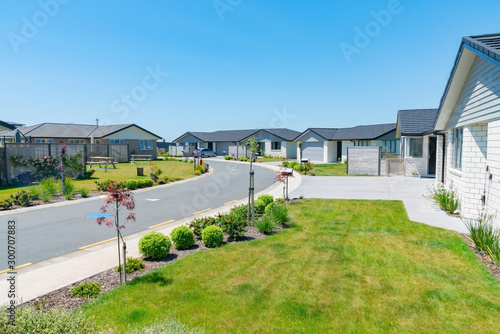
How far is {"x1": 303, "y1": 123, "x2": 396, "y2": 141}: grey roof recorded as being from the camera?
3738cm

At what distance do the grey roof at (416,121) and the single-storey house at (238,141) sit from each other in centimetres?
2426

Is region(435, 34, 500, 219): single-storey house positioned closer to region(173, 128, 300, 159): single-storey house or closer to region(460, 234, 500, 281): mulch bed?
region(460, 234, 500, 281): mulch bed

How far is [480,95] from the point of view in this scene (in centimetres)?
962

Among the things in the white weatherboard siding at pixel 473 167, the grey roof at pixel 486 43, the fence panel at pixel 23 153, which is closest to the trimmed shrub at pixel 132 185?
the fence panel at pixel 23 153

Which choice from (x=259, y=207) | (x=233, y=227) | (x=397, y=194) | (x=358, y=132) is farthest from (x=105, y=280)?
(x=358, y=132)

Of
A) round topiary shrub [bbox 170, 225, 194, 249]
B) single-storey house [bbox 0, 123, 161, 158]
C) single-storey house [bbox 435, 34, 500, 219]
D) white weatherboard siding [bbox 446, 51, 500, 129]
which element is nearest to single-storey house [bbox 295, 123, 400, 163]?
single-storey house [bbox 0, 123, 161, 158]

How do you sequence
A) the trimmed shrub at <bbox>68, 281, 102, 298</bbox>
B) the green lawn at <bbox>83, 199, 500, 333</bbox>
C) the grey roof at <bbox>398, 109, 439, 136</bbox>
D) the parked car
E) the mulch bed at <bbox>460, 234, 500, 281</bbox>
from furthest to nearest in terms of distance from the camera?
the parked car
the grey roof at <bbox>398, 109, 439, 136</bbox>
the mulch bed at <bbox>460, 234, 500, 281</bbox>
the trimmed shrub at <bbox>68, 281, 102, 298</bbox>
the green lawn at <bbox>83, 199, 500, 333</bbox>

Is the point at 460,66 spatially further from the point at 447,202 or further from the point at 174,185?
the point at 174,185

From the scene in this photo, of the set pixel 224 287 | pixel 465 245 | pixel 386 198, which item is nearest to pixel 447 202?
pixel 386 198

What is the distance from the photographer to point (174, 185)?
21.9 metres

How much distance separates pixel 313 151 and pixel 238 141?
16.4m

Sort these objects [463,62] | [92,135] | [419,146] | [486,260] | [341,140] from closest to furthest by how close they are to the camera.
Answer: [486,260], [463,62], [419,146], [341,140], [92,135]

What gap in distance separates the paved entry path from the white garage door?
20923mm

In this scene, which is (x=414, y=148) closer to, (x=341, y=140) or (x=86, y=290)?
(x=341, y=140)
